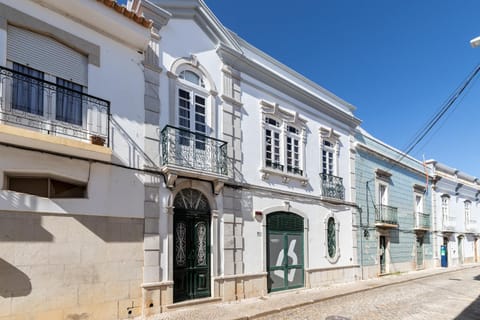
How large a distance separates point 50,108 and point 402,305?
31.1ft

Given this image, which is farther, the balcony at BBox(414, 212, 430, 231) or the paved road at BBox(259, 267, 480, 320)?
the balcony at BBox(414, 212, 430, 231)

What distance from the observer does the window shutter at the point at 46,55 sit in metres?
6.13

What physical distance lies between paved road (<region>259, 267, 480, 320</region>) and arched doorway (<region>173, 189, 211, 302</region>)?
5.92 ft

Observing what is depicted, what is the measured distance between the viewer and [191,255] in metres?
8.27

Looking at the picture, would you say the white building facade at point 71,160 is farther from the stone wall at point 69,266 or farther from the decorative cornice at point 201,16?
the decorative cornice at point 201,16

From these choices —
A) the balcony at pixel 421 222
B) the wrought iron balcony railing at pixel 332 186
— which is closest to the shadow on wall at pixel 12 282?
the wrought iron balcony railing at pixel 332 186

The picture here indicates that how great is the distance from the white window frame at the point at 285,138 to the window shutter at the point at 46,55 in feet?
17.8

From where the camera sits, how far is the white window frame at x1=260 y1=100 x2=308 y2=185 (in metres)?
10.6

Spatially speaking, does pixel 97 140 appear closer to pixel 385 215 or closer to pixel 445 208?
pixel 385 215

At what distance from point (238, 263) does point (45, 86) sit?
20.2ft

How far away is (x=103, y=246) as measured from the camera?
265 inches

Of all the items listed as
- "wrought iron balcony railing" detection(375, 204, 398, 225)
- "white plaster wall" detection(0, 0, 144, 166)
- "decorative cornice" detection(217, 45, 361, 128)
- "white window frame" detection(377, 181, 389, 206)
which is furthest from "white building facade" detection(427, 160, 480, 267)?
"white plaster wall" detection(0, 0, 144, 166)

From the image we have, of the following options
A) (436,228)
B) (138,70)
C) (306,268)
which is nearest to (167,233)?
(138,70)

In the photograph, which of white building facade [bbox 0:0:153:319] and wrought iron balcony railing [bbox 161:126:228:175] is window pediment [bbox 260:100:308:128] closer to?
wrought iron balcony railing [bbox 161:126:228:175]
